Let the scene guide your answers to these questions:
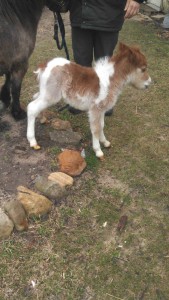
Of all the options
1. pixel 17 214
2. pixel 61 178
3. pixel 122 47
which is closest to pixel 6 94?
pixel 61 178

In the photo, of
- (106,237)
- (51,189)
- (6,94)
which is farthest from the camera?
(6,94)

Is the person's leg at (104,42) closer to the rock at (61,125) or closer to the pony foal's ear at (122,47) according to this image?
the pony foal's ear at (122,47)

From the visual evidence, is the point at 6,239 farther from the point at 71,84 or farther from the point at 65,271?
the point at 71,84

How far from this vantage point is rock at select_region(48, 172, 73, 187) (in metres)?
4.04

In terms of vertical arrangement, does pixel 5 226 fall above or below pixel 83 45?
below

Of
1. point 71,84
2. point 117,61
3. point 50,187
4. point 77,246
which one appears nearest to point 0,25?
point 71,84

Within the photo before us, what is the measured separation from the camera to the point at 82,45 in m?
4.83

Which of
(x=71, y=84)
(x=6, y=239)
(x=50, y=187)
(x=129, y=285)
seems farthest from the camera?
(x=71, y=84)

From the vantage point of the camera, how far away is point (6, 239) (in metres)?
3.48

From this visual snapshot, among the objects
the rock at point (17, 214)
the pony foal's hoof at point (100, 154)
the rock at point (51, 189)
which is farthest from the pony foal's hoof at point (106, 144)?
the rock at point (17, 214)

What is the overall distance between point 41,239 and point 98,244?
→ 538 millimetres

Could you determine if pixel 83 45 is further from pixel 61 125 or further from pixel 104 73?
pixel 61 125

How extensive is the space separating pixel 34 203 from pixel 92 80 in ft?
4.94

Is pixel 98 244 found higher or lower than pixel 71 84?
lower
